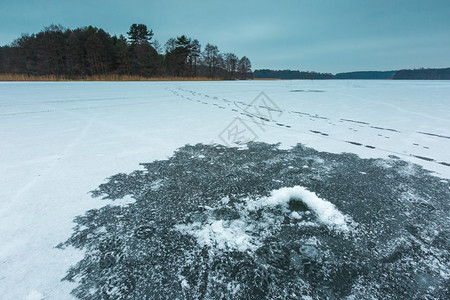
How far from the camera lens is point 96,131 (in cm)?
331

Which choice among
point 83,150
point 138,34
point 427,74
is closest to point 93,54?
point 138,34

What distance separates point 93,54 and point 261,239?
3612 centimetres

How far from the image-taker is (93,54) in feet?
93.3

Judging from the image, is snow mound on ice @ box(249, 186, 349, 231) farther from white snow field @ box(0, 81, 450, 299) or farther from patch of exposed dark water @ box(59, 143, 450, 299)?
white snow field @ box(0, 81, 450, 299)

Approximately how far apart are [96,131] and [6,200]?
2048 mm

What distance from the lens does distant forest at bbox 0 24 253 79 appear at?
1061 inches

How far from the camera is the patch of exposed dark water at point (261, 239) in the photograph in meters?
0.89

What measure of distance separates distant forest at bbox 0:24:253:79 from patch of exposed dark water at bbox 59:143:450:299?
29826 millimetres

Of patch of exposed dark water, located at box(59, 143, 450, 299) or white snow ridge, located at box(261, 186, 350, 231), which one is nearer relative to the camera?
patch of exposed dark water, located at box(59, 143, 450, 299)

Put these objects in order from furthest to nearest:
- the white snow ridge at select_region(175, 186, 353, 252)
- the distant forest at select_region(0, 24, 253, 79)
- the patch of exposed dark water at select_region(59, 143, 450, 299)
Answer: the distant forest at select_region(0, 24, 253, 79)
the white snow ridge at select_region(175, 186, 353, 252)
the patch of exposed dark water at select_region(59, 143, 450, 299)

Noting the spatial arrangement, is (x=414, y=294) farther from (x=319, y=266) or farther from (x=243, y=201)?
(x=243, y=201)

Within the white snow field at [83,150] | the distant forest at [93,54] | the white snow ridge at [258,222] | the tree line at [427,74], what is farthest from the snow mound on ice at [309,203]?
the tree line at [427,74]

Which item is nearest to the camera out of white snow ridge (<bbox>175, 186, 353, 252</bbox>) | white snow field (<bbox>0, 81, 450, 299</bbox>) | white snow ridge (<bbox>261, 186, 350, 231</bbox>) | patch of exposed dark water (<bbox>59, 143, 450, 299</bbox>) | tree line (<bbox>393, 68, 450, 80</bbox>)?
patch of exposed dark water (<bbox>59, 143, 450, 299</bbox>)

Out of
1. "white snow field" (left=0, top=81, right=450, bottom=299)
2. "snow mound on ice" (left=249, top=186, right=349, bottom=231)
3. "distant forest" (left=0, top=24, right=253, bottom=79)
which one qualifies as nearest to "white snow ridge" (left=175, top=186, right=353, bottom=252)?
"snow mound on ice" (left=249, top=186, right=349, bottom=231)
